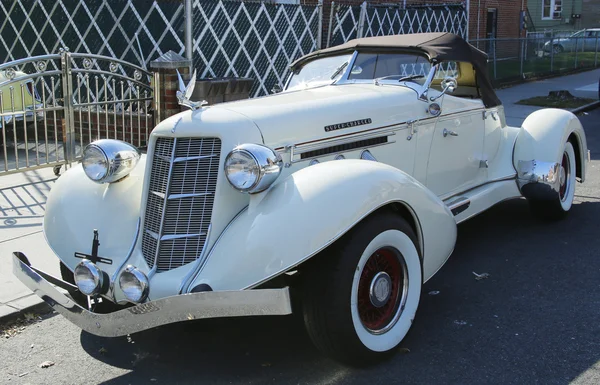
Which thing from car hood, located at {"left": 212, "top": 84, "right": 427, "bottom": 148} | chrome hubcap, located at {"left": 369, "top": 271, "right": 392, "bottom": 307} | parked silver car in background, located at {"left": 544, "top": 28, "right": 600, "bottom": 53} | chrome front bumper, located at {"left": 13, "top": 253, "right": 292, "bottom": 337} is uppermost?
car hood, located at {"left": 212, "top": 84, "right": 427, "bottom": 148}

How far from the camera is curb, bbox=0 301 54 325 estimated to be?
4.47 meters

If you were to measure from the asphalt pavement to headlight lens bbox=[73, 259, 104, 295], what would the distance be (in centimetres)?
49

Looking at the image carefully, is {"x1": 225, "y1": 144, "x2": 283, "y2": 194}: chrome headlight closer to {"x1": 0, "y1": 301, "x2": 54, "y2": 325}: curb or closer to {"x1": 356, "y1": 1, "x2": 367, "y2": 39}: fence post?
{"x1": 0, "y1": 301, "x2": 54, "y2": 325}: curb

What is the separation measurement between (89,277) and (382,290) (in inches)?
62.6

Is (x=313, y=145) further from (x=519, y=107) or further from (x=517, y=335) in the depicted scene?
(x=519, y=107)

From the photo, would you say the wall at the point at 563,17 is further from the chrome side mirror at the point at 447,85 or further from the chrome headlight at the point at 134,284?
the chrome headlight at the point at 134,284

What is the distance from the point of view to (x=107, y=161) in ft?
14.0

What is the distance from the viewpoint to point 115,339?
425 cm

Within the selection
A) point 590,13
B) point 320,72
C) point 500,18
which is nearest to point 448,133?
point 320,72

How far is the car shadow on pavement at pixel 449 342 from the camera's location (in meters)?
3.69

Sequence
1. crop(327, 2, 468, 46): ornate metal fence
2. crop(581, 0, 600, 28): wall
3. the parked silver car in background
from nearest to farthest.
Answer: crop(327, 2, 468, 46): ornate metal fence
the parked silver car in background
crop(581, 0, 600, 28): wall

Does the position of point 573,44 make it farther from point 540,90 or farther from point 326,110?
point 326,110

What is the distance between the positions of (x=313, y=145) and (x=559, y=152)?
2908mm

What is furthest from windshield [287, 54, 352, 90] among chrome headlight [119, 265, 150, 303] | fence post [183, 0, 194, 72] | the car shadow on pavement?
fence post [183, 0, 194, 72]
